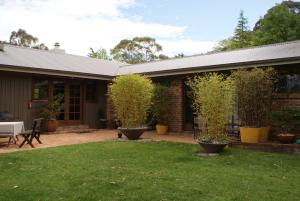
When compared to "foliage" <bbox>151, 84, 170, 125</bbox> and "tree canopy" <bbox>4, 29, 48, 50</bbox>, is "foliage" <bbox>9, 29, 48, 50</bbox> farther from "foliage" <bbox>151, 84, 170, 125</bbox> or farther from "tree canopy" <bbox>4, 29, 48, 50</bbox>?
"foliage" <bbox>151, 84, 170, 125</bbox>

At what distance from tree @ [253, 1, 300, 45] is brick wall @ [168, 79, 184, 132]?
17558mm

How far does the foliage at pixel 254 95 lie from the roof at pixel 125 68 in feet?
3.74

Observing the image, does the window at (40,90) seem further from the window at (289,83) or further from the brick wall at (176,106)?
the window at (289,83)

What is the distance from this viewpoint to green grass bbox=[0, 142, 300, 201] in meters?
4.94

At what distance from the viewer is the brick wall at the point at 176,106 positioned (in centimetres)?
1374

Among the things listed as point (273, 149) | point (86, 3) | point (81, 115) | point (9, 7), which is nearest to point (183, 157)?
point (273, 149)

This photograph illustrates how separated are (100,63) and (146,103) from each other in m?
7.63

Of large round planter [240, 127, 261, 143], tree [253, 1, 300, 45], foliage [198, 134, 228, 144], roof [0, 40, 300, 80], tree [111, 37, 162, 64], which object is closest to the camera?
foliage [198, 134, 228, 144]

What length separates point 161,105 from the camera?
13.5 meters

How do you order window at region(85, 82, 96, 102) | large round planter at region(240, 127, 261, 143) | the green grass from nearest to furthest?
1. the green grass
2. large round planter at region(240, 127, 261, 143)
3. window at region(85, 82, 96, 102)

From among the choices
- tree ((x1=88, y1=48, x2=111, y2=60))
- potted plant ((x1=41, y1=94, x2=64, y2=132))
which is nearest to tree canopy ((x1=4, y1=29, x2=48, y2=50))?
tree ((x1=88, y1=48, x2=111, y2=60))

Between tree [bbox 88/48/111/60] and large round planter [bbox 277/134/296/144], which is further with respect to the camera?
tree [bbox 88/48/111/60]

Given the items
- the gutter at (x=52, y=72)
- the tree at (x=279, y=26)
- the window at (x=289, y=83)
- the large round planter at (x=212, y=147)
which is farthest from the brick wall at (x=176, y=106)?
the tree at (x=279, y=26)

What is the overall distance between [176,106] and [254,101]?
469cm
